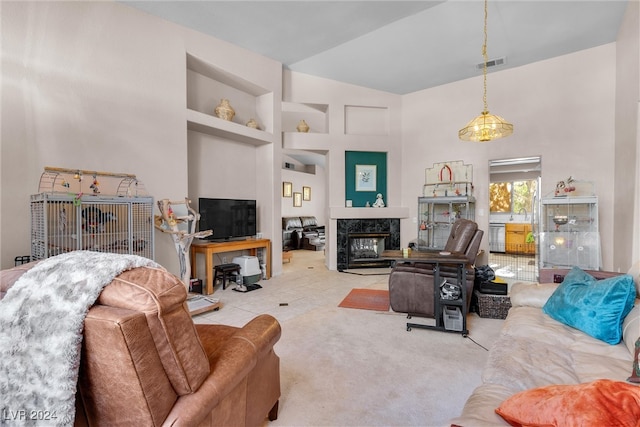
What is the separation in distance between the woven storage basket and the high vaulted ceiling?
11.7ft

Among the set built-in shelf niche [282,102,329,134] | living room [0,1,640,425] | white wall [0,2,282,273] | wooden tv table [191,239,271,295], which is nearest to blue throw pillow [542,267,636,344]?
living room [0,1,640,425]

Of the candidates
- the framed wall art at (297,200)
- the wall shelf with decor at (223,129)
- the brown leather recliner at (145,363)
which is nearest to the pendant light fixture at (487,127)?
the wall shelf with decor at (223,129)

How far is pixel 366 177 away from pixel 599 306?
4.80 metres

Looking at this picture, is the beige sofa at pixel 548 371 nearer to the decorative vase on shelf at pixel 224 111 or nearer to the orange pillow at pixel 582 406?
the orange pillow at pixel 582 406

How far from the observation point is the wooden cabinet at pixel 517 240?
25.0 feet

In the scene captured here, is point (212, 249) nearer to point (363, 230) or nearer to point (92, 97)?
point (92, 97)

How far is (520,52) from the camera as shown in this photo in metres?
4.73

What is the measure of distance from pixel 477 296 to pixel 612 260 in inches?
110

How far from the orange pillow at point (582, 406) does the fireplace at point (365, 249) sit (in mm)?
5103

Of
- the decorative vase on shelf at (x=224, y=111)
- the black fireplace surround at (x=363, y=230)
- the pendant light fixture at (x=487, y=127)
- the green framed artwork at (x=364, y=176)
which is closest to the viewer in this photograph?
the pendant light fixture at (x=487, y=127)

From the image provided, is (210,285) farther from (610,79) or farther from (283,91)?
(610,79)

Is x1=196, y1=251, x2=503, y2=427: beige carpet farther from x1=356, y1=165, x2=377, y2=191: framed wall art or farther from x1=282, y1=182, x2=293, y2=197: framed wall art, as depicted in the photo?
x1=282, y1=182, x2=293, y2=197: framed wall art

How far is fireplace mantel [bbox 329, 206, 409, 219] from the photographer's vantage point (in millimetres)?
6035

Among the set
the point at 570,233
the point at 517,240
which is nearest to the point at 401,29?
the point at 570,233
